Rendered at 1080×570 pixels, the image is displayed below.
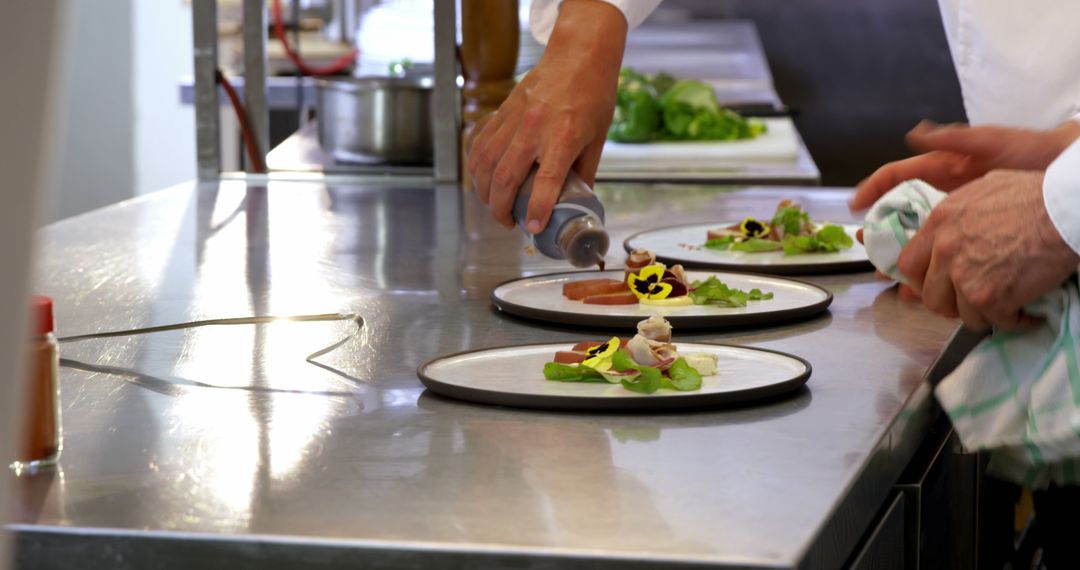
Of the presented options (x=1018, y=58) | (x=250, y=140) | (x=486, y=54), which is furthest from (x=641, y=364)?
(x=250, y=140)

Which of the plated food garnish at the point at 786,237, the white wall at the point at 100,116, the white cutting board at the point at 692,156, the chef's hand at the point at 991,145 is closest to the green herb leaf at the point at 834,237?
the plated food garnish at the point at 786,237

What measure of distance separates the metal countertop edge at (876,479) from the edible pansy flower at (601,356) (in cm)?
20

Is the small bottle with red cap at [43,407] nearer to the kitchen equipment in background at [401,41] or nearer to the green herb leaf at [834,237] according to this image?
the green herb leaf at [834,237]

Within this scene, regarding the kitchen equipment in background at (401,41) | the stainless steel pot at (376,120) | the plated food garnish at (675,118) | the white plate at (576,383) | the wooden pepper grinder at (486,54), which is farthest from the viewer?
the kitchen equipment in background at (401,41)

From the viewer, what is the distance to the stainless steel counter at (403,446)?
26.1 inches

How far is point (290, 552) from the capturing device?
655mm

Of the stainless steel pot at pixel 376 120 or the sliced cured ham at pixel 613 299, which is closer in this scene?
the sliced cured ham at pixel 613 299

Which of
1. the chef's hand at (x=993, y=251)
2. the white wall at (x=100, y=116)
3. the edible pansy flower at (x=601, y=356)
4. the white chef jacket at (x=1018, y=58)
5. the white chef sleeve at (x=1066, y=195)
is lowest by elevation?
the white wall at (x=100, y=116)

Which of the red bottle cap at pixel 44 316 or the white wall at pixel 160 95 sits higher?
the red bottle cap at pixel 44 316

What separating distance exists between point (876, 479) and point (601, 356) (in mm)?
227

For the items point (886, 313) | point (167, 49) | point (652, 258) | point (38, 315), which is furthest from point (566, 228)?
point (167, 49)

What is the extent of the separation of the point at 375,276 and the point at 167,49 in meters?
4.67

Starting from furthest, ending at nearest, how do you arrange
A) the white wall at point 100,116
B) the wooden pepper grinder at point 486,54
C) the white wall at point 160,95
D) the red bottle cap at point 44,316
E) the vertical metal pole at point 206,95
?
the white wall at point 160,95
the white wall at point 100,116
the vertical metal pole at point 206,95
the wooden pepper grinder at point 486,54
the red bottle cap at point 44,316

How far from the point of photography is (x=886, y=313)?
4.25ft
